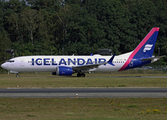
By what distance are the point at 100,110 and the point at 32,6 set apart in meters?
106

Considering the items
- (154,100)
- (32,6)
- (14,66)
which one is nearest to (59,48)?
(32,6)

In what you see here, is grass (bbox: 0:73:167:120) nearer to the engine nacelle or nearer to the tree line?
the engine nacelle

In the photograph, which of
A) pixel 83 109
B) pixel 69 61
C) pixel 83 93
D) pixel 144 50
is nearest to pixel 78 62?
pixel 69 61

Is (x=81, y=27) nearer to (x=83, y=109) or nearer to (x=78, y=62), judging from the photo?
(x=78, y=62)

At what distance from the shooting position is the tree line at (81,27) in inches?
3723

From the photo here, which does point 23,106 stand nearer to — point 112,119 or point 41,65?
point 112,119

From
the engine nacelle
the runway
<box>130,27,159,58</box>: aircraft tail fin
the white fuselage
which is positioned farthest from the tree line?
the runway

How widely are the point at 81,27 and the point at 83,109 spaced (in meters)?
80.8

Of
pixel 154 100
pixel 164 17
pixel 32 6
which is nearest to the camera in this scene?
pixel 154 100

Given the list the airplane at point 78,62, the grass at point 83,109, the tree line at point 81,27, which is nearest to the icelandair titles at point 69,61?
the airplane at point 78,62

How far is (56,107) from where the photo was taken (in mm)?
15875

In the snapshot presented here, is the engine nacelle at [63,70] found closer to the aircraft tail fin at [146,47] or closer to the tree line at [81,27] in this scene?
the aircraft tail fin at [146,47]

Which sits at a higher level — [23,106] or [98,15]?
[98,15]

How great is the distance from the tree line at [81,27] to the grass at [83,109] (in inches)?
2877
